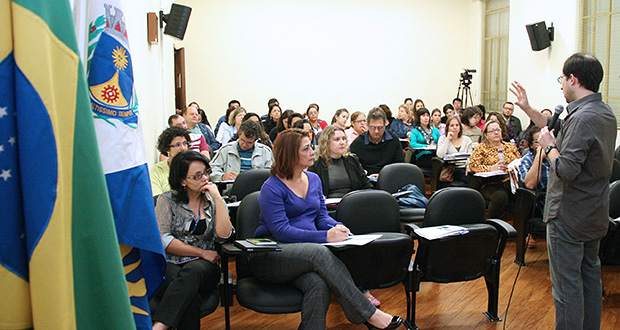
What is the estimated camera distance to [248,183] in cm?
416

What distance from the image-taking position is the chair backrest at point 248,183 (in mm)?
4148

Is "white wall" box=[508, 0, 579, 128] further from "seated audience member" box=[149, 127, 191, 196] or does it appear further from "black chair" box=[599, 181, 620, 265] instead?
"seated audience member" box=[149, 127, 191, 196]

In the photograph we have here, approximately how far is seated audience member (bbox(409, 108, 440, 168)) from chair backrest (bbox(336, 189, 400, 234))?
12.3ft

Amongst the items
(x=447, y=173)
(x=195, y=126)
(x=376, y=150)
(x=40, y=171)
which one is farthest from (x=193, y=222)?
(x=447, y=173)

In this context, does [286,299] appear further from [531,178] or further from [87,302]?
[87,302]

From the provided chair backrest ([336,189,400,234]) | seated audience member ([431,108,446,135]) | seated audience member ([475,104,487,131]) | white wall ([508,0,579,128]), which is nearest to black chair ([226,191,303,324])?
chair backrest ([336,189,400,234])

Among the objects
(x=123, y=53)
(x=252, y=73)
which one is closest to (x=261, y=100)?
(x=252, y=73)

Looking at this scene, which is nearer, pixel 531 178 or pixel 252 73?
Answer: pixel 531 178

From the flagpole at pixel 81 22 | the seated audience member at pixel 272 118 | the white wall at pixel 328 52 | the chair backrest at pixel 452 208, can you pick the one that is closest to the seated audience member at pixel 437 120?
the seated audience member at pixel 272 118

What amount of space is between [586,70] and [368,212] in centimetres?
153

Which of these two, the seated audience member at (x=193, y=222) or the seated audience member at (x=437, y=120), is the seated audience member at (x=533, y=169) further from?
the seated audience member at (x=437, y=120)

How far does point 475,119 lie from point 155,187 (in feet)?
16.2

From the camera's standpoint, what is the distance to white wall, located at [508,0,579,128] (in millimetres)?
8406

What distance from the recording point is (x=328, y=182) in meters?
4.48
